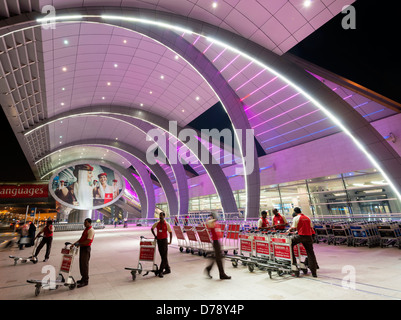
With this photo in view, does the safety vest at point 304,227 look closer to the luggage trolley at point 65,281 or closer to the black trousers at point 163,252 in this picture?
the black trousers at point 163,252

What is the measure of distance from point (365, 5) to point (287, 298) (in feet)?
47.8

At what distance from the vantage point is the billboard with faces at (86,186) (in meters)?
42.8

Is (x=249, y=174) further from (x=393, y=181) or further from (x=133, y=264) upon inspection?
(x=133, y=264)

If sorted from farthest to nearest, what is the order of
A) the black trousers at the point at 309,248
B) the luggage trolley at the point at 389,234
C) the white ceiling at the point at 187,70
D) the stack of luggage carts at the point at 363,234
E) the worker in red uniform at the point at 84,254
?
the white ceiling at the point at 187,70, the stack of luggage carts at the point at 363,234, the luggage trolley at the point at 389,234, the black trousers at the point at 309,248, the worker in red uniform at the point at 84,254

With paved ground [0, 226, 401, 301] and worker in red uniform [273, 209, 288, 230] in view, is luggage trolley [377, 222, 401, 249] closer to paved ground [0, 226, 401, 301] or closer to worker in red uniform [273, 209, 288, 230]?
paved ground [0, 226, 401, 301]

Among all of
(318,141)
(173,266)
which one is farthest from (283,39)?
(173,266)

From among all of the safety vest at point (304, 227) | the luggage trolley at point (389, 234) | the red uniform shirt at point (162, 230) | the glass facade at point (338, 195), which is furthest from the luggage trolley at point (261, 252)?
the glass facade at point (338, 195)

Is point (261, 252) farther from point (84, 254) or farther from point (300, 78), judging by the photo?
point (300, 78)

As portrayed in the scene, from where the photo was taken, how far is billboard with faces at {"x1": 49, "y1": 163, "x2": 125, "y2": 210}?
42781 mm

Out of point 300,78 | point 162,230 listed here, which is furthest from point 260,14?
point 162,230

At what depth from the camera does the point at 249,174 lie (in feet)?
62.1

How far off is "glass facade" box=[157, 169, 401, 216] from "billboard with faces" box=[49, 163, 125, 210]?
118 feet

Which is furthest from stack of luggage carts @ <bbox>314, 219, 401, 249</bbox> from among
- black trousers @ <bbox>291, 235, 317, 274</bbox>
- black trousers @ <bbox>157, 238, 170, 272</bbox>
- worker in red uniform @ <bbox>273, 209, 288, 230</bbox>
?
black trousers @ <bbox>157, 238, 170, 272</bbox>

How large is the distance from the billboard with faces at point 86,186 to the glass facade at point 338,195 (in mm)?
36079
